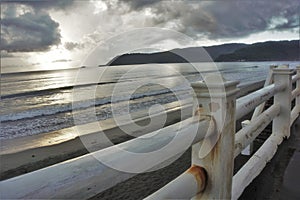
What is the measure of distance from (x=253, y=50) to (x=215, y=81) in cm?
13999

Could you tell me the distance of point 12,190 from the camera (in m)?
0.70

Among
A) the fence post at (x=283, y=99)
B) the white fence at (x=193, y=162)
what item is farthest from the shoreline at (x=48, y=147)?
the white fence at (x=193, y=162)

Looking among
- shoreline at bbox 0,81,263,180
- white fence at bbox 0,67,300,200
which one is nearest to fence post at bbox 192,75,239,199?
white fence at bbox 0,67,300,200

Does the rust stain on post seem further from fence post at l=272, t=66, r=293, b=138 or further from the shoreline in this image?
the shoreline

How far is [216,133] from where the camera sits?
167 cm

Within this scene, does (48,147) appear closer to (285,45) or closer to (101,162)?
(101,162)

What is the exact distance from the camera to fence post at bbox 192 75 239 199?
5.34ft

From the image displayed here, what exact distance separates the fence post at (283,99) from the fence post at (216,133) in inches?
100

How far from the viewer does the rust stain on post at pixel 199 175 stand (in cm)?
165

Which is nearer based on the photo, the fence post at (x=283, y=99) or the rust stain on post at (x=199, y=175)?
the rust stain on post at (x=199, y=175)

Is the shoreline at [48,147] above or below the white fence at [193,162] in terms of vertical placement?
below

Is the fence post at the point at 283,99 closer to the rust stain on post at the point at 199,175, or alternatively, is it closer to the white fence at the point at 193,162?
the white fence at the point at 193,162

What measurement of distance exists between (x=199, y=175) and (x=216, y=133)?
0.29 m

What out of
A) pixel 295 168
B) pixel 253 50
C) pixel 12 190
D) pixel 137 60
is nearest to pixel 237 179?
pixel 295 168
